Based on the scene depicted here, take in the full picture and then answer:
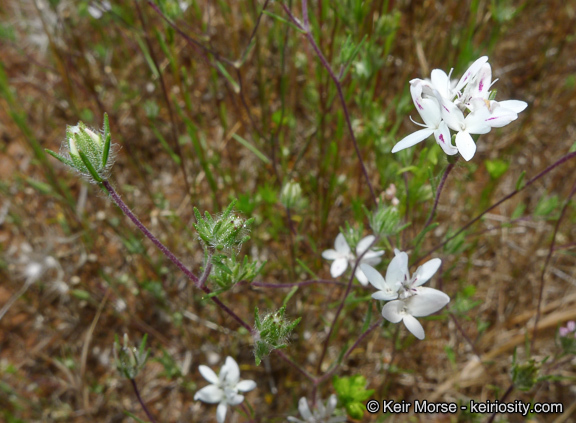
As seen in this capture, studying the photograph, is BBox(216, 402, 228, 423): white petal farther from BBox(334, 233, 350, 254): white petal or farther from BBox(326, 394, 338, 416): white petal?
BBox(334, 233, 350, 254): white petal

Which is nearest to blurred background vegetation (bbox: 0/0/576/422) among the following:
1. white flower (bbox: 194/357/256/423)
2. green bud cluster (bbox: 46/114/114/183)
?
white flower (bbox: 194/357/256/423)

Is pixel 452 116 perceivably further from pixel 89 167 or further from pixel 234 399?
pixel 234 399

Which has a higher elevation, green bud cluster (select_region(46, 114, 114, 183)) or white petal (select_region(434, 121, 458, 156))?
white petal (select_region(434, 121, 458, 156))

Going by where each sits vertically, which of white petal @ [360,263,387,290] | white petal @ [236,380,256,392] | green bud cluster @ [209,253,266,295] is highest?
white petal @ [360,263,387,290]

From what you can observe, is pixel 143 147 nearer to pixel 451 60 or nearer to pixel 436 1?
pixel 451 60

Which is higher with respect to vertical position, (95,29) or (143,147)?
(95,29)

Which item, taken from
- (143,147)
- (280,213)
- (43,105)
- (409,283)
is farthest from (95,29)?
(409,283)

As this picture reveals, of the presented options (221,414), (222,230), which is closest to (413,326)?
(222,230)
